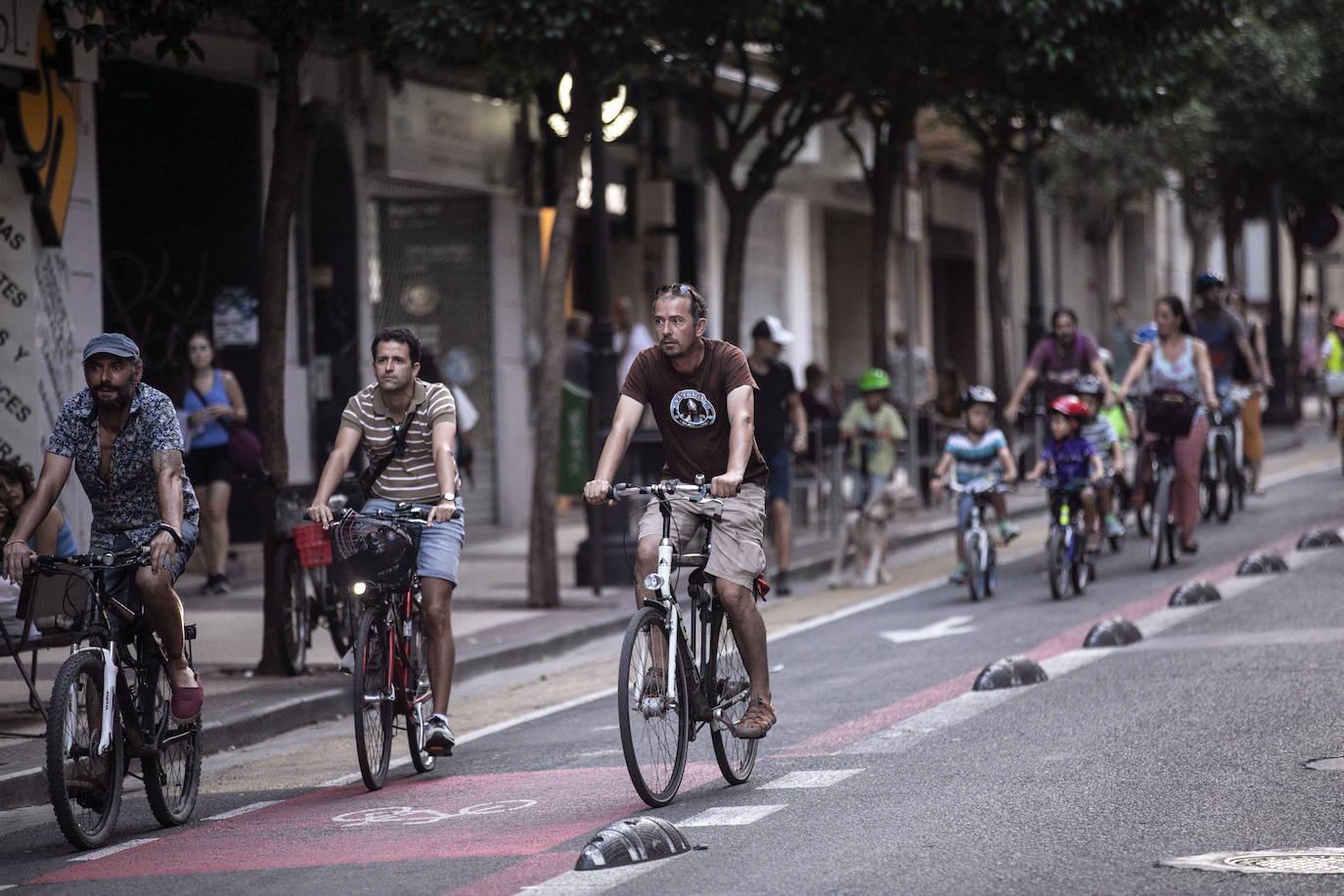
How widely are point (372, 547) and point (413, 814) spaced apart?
1.20 m

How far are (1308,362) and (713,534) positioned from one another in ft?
128

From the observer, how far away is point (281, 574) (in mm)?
10992

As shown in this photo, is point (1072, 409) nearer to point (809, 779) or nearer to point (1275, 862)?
point (809, 779)

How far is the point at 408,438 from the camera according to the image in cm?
841

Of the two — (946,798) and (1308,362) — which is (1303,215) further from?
(946,798)

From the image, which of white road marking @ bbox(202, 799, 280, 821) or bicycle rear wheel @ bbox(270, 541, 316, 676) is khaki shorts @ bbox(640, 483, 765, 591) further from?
bicycle rear wheel @ bbox(270, 541, 316, 676)

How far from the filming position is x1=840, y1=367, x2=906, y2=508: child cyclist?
1509 cm

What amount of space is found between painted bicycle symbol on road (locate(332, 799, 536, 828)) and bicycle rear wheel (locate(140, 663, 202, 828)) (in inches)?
25.4

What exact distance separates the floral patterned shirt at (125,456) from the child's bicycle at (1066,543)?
6879mm

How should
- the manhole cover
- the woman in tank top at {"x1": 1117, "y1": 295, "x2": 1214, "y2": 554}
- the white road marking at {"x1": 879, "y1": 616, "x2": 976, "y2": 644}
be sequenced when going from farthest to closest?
the woman in tank top at {"x1": 1117, "y1": 295, "x2": 1214, "y2": 554} < the white road marking at {"x1": 879, "y1": 616, "x2": 976, "y2": 644} < the manhole cover

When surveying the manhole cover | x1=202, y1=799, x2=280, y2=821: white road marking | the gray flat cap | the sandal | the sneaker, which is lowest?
x1=202, y1=799, x2=280, y2=821: white road marking

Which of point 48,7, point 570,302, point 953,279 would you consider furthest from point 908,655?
point 953,279

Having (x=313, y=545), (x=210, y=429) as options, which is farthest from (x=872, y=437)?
(x=313, y=545)

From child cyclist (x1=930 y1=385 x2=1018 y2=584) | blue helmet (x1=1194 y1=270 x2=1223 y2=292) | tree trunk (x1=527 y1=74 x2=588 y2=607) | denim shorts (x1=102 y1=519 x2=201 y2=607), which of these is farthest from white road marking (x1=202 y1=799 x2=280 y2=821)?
blue helmet (x1=1194 y1=270 x2=1223 y2=292)
